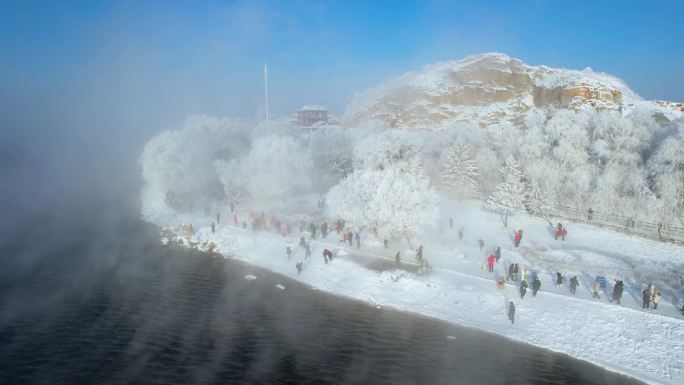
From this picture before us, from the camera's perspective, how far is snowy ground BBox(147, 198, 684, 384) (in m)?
24.7

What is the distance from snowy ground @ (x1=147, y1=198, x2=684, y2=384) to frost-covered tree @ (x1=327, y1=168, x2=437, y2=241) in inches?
88.5

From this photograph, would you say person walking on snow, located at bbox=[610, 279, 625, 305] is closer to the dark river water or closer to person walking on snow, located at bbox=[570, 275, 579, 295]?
person walking on snow, located at bbox=[570, 275, 579, 295]

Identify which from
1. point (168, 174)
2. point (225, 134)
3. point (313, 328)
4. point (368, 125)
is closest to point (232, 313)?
point (313, 328)

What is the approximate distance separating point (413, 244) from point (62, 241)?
3488cm

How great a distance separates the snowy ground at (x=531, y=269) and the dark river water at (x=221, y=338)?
5.44ft

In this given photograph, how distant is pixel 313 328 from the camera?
26.9m

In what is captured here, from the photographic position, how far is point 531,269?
3444 centimetres

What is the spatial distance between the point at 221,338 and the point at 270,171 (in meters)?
34.2

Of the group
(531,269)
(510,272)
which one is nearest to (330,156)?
(531,269)

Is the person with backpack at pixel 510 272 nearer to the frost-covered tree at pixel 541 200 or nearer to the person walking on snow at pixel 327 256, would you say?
the person walking on snow at pixel 327 256

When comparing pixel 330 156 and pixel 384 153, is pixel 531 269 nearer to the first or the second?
pixel 384 153

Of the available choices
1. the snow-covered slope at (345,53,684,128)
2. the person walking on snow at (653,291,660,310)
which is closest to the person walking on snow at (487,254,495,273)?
the person walking on snow at (653,291,660,310)

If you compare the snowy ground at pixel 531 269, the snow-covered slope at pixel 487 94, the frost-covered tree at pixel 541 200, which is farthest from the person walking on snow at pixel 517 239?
the snow-covered slope at pixel 487 94

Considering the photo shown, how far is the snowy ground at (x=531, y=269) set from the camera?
81.0 feet
